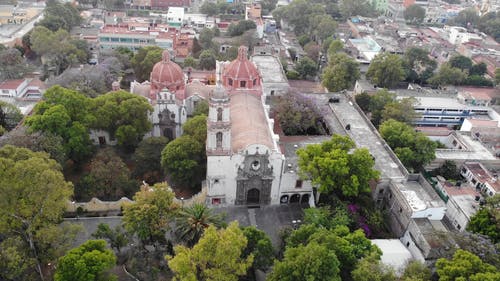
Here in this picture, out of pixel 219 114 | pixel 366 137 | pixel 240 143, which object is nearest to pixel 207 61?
pixel 366 137

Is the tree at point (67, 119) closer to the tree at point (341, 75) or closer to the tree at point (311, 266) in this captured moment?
the tree at point (311, 266)

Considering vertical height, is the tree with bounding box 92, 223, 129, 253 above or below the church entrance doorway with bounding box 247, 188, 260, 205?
above

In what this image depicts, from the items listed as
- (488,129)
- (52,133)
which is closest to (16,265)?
(52,133)

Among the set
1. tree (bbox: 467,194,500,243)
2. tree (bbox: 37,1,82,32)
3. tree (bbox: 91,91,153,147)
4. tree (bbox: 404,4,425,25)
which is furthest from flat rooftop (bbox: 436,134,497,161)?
tree (bbox: 37,1,82,32)

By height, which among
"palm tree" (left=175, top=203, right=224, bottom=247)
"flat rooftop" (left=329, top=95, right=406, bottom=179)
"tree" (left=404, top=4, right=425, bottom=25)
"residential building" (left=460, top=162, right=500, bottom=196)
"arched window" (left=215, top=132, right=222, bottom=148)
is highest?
"tree" (left=404, top=4, right=425, bottom=25)

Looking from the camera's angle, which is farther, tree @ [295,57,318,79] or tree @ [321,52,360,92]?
tree @ [295,57,318,79]

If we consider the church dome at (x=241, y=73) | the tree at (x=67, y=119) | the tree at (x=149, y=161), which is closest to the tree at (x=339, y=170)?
the church dome at (x=241, y=73)

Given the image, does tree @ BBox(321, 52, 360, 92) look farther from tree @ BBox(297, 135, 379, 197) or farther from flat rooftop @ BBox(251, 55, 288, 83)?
Result: tree @ BBox(297, 135, 379, 197)

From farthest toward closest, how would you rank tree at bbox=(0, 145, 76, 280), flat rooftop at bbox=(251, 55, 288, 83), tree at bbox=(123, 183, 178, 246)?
1. flat rooftop at bbox=(251, 55, 288, 83)
2. tree at bbox=(123, 183, 178, 246)
3. tree at bbox=(0, 145, 76, 280)
